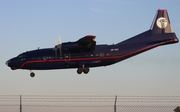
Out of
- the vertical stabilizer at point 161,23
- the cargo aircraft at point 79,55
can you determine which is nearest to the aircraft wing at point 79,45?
the cargo aircraft at point 79,55

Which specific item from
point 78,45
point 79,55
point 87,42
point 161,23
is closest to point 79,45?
point 78,45

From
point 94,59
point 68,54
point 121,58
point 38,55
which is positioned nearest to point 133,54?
point 121,58

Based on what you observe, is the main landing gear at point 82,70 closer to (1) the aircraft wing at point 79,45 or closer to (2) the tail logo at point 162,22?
(1) the aircraft wing at point 79,45

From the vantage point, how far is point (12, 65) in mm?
37625

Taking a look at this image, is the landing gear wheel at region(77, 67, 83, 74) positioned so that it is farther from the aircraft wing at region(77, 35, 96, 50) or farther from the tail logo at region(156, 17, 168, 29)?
the tail logo at region(156, 17, 168, 29)

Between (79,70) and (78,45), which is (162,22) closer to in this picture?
(78,45)

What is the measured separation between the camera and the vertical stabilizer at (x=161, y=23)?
133ft

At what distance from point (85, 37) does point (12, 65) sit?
797 cm

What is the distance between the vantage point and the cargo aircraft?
36.5 metres

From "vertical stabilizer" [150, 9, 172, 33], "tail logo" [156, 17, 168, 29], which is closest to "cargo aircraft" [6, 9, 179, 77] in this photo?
"vertical stabilizer" [150, 9, 172, 33]

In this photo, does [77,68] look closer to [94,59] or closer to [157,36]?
[94,59]

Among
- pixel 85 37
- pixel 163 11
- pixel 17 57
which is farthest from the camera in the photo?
pixel 163 11

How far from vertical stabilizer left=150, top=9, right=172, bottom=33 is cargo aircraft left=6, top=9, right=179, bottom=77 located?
1.93 metres

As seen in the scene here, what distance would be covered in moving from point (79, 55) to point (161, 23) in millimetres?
10351
